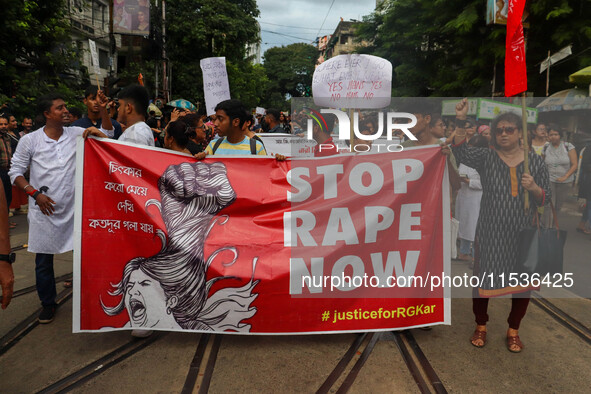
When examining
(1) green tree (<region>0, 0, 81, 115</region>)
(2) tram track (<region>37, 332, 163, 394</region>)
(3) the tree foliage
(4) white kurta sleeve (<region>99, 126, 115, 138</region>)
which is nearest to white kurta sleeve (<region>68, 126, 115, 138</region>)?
(4) white kurta sleeve (<region>99, 126, 115, 138</region>)

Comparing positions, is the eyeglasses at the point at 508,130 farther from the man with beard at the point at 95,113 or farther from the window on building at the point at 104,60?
the window on building at the point at 104,60

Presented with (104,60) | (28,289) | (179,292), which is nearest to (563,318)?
(179,292)

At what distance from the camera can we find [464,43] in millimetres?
14828

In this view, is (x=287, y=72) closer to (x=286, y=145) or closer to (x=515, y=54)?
(x=286, y=145)

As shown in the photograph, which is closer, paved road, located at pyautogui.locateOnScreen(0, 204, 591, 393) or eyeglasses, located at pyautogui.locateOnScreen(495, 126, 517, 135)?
paved road, located at pyautogui.locateOnScreen(0, 204, 591, 393)

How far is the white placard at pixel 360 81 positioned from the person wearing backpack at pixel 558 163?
4649 mm

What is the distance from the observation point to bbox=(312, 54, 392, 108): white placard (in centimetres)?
524

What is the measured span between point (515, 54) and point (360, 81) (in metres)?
2.05

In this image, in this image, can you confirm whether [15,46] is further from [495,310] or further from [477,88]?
[477,88]

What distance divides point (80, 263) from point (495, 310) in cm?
367

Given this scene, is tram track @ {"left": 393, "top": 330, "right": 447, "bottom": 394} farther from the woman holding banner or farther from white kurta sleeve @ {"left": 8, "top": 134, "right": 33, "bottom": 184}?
white kurta sleeve @ {"left": 8, "top": 134, "right": 33, "bottom": 184}

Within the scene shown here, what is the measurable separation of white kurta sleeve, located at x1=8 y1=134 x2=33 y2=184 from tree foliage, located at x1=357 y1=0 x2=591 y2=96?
12667 mm

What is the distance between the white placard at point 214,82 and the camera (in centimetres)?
808

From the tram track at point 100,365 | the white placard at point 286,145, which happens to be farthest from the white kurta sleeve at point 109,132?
the white placard at point 286,145
